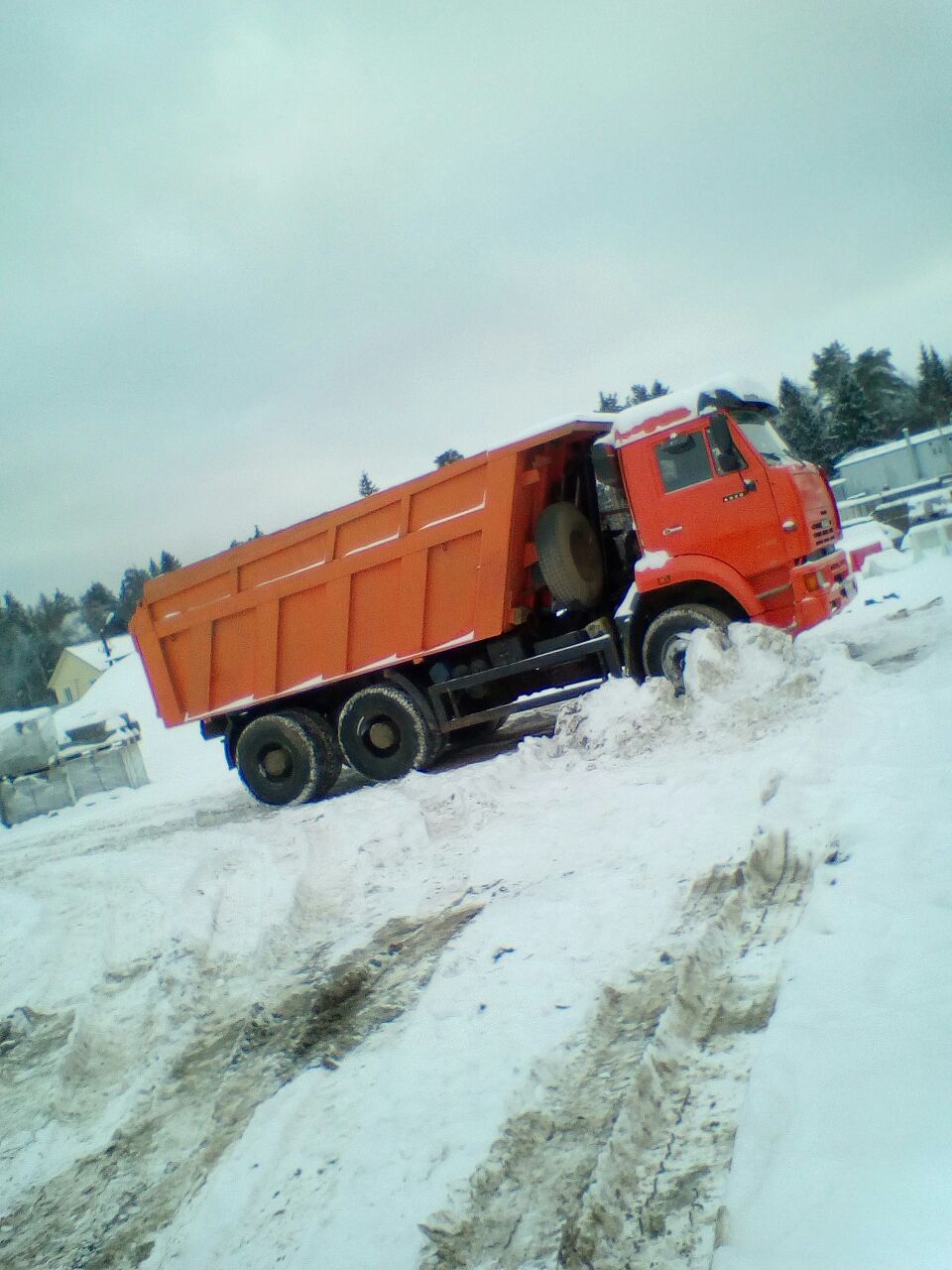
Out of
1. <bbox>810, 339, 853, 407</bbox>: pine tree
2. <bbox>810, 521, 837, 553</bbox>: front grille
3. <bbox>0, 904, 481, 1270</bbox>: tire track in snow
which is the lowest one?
<bbox>0, 904, 481, 1270</bbox>: tire track in snow

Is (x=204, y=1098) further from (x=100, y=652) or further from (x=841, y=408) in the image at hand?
(x=100, y=652)

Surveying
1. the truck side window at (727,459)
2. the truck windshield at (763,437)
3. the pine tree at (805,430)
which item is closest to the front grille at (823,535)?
the truck windshield at (763,437)

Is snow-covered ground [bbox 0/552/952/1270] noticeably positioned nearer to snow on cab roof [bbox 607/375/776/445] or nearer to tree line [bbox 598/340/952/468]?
snow on cab roof [bbox 607/375/776/445]

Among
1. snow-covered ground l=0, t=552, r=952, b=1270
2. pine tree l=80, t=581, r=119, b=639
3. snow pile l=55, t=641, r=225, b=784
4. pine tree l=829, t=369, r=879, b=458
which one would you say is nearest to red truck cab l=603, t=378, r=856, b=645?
snow-covered ground l=0, t=552, r=952, b=1270

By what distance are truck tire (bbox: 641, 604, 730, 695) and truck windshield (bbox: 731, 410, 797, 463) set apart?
143 cm

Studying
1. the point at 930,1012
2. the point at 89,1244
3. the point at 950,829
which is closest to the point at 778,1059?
the point at 930,1012

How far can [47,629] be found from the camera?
305 ft

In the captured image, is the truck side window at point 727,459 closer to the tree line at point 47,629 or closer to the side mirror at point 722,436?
the side mirror at point 722,436

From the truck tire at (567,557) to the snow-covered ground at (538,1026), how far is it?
6.53ft

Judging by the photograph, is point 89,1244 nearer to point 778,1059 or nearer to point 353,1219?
point 353,1219

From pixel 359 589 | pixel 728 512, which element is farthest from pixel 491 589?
pixel 728 512

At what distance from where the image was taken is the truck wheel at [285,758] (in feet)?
29.4

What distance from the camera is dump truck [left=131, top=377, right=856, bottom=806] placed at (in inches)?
286

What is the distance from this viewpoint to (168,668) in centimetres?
976
